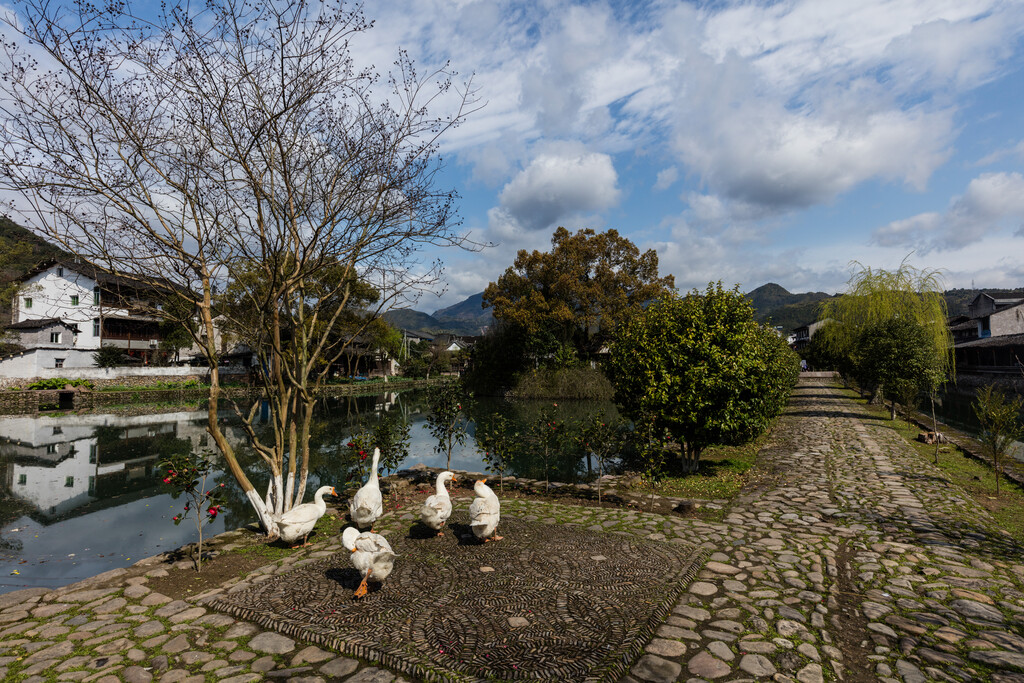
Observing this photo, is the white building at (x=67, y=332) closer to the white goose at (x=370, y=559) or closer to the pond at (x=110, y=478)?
the pond at (x=110, y=478)

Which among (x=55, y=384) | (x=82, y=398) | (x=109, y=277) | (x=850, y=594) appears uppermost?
(x=109, y=277)

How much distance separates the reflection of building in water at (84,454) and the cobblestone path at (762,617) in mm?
7700

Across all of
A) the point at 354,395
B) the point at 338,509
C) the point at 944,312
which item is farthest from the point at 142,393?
the point at 944,312

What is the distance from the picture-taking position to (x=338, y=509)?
9.26 m

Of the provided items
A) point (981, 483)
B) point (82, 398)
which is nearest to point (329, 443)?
point (981, 483)

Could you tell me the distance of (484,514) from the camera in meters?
6.96

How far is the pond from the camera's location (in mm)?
8406

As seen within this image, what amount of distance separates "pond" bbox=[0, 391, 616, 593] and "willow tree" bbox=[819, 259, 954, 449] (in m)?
13.3

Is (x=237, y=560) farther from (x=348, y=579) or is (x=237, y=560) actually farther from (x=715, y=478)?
(x=715, y=478)

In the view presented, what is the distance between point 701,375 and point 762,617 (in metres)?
6.90

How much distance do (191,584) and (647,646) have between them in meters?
5.39

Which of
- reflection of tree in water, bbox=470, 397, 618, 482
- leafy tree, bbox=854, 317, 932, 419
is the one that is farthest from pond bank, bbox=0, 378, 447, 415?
leafy tree, bbox=854, 317, 932, 419

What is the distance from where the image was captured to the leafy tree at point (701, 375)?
36.9 ft

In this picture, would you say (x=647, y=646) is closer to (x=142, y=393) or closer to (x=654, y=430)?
(x=654, y=430)
